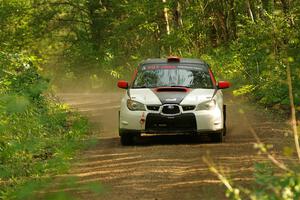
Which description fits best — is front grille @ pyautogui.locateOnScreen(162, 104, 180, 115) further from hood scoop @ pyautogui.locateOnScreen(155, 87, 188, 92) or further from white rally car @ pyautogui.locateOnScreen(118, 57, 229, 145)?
hood scoop @ pyautogui.locateOnScreen(155, 87, 188, 92)

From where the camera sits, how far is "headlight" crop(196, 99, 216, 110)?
12.9 metres

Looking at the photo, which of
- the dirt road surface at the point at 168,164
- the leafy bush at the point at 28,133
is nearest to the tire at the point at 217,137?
the dirt road surface at the point at 168,164

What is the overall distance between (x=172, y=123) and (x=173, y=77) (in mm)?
1412

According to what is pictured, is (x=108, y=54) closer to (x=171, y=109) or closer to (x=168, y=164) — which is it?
(x=171, y=109)

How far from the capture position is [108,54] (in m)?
44.0

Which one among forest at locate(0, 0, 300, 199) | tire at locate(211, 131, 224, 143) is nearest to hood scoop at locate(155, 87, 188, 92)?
tire at locate(211, 131, 224, 143)

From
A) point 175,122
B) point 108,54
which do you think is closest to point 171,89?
point 175,122

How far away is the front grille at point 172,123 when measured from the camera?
12.8 meters

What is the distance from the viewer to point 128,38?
44094mm

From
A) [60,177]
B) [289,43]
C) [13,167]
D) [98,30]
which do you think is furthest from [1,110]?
[98,30]

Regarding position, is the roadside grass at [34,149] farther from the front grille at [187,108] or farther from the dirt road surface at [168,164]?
the front grille at [187,108]

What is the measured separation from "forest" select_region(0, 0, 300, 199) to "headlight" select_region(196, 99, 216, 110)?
65.4 inches

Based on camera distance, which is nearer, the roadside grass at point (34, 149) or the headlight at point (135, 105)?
the roadside grass at point (34, 149)

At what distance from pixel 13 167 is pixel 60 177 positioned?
3.94ft
